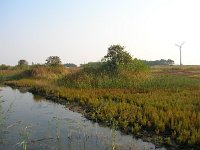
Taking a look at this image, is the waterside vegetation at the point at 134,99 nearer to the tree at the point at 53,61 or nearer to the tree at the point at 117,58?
the tree at the point at 117,58

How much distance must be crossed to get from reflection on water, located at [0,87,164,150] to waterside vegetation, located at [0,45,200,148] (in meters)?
0.79

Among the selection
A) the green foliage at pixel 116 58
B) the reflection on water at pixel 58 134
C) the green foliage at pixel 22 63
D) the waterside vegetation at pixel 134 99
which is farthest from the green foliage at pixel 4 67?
the reflection on water at pixel 58 134

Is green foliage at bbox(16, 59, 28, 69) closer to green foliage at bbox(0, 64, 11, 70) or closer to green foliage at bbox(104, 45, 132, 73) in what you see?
green foliage at bbox(0, 64, 11, 70)

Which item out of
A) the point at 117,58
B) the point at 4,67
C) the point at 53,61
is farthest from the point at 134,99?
the point at 4,67

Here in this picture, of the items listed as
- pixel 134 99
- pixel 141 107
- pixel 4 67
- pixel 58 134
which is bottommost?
pixel 58 134

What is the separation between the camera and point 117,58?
34.6 m

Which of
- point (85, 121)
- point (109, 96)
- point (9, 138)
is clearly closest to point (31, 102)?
point (109, 96)

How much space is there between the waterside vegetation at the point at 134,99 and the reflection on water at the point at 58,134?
79cm

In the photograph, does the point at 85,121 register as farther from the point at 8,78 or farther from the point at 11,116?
the point at 8,78

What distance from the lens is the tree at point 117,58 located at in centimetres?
3403

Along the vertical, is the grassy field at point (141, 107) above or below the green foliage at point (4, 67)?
below

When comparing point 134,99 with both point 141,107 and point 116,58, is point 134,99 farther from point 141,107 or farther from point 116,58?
point 116,58

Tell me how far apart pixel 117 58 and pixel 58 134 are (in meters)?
21.5

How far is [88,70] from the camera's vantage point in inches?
1356
